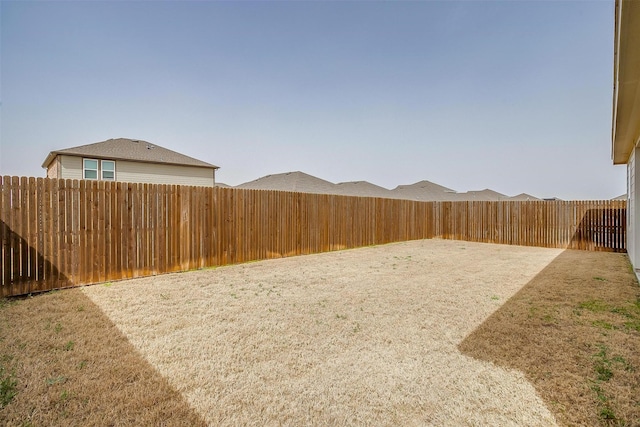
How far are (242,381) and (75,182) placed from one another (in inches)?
194

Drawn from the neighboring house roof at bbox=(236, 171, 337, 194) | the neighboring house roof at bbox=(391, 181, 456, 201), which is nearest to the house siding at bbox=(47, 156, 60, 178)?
→ the neighboring house roof at bbox=(236, 171, 337, 194)

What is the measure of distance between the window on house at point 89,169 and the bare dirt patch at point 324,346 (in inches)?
429

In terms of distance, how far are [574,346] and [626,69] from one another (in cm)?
277

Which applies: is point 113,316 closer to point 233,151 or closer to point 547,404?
point 547,404

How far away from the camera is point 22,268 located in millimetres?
4324

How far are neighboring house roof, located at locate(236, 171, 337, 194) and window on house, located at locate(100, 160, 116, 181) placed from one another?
7.84 m

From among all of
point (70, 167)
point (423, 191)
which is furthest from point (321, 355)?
point (423, 191)

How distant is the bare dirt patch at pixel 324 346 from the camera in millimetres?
1861

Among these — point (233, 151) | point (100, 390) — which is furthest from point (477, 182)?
point (100, 390)

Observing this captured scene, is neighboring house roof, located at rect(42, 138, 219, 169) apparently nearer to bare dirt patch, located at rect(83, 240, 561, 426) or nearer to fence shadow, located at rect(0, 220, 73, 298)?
fence shadow, located at rect(0, 220, 73, 298)

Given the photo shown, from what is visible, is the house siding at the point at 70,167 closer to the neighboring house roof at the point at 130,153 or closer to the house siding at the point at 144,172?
the house siding at the point at 144,172

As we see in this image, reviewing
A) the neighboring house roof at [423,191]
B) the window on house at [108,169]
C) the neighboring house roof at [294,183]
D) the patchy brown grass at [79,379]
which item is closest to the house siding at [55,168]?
the window on house at [108,169]

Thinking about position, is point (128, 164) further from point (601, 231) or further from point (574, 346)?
point (601, 231)

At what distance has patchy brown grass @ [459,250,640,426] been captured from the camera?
1.89 metres
